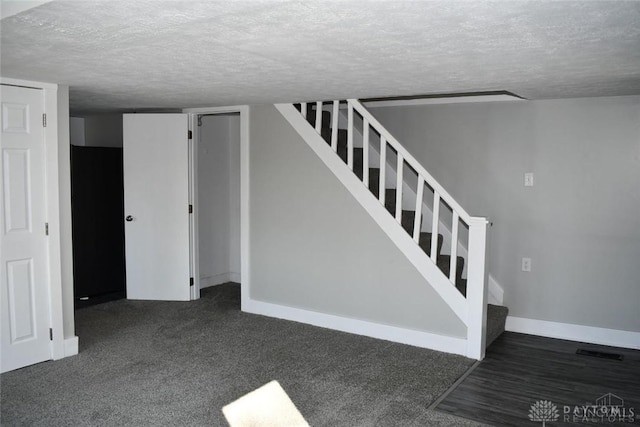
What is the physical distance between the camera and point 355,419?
3270 mm

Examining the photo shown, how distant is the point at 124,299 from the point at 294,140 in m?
2.59

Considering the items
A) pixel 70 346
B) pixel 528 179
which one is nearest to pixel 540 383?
pixel 528 179

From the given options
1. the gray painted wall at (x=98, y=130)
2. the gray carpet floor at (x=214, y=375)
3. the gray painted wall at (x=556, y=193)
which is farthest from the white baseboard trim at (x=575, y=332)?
the gray painted wall at (x=98, y=130)

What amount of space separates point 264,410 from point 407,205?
2.79 meters

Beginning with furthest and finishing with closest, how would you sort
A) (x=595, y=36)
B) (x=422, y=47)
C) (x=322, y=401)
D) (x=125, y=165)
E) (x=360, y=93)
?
(x=125, y=165), (x=360, y=93), (x=322, y=401), (x=422, y=47), (x=595, y=36)

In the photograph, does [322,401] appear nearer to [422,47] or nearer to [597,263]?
[422,47]

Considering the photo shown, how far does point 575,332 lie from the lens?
4867mm

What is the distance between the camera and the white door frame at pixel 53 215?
4082mm

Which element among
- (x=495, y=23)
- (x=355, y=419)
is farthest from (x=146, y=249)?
(x=495, y=23)

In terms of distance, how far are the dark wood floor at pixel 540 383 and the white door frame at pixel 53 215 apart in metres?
2.79
